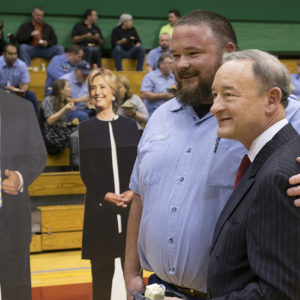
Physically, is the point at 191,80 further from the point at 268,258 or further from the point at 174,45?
the point at 268,258

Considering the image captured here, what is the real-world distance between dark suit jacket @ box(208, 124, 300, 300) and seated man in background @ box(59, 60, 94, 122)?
3179 millimetres

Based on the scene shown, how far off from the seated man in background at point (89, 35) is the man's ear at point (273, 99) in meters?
8.37

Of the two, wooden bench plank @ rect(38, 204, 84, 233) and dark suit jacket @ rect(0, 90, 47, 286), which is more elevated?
dark suit jacket @ rect(0, 90, 47, 286)

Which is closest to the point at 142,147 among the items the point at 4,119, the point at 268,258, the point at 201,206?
the point at 201,206

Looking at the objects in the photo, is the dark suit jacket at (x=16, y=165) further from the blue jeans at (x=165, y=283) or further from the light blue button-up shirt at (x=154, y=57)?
the light blue button-up shirt at (x=154, y=57)

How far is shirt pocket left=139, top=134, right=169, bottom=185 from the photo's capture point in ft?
6.55

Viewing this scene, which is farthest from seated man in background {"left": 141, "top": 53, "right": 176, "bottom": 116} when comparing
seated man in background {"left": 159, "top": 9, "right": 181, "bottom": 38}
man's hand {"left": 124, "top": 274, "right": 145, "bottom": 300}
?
man's hand {"left": 124, "top": 274, "right": 145, "bottom": 300}

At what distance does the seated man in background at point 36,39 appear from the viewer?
9.42m

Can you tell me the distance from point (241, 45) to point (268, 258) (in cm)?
1121

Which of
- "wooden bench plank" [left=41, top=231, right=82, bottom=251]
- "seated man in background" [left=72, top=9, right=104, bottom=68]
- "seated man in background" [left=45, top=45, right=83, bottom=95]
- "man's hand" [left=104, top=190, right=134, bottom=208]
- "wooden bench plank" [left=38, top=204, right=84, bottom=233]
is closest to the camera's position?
"man's hand" [left=104, top=190, right=134, bottom=208]

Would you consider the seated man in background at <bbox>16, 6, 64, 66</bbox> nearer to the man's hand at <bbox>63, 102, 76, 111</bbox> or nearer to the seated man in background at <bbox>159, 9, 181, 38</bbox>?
the seated man in background at <bbox>159, 9, 181, 38</bbox>

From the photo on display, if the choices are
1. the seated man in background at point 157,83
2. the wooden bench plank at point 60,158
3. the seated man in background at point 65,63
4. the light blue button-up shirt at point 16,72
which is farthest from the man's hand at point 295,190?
the seated man in background at point 65,63

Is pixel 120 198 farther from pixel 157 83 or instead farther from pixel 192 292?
pixel 157 83

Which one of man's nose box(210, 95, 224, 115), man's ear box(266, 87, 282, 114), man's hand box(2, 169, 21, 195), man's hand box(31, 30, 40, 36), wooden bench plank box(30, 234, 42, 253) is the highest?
man's ear box(266, 87, 282, 114)
